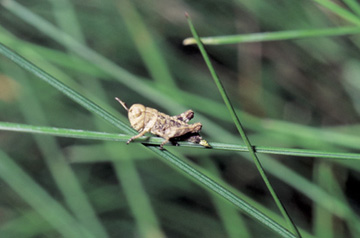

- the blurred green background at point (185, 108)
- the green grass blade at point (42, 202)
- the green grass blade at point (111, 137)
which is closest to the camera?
the green grass blade at point (111, 137)

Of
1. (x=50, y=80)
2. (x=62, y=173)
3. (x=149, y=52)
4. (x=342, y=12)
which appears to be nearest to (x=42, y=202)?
(x=62, y=173)

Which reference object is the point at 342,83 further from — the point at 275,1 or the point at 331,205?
the point at 331,205

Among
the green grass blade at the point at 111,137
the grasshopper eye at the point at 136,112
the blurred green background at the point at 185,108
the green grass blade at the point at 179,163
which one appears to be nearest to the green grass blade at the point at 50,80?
the green grass blade at the point at 179,163

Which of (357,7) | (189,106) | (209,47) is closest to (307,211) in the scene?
(189,106)

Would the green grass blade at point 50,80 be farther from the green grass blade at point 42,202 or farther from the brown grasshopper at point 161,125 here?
the green grass blade at point 42,202

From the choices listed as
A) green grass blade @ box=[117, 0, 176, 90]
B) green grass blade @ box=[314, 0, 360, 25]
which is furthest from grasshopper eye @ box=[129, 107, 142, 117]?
green grass blade @ box=[117, 0, 176, 90]

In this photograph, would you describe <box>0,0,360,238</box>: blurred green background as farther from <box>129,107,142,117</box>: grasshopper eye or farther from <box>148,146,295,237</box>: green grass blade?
<box>148,146,295,237</box>: green grass blade
